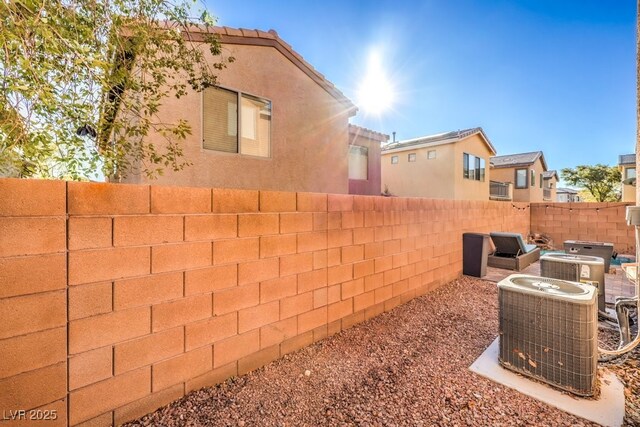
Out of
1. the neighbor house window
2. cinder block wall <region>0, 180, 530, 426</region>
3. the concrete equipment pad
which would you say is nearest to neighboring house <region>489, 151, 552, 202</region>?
the neighbor house window

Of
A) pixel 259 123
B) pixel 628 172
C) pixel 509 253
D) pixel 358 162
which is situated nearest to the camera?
pixel 259 123

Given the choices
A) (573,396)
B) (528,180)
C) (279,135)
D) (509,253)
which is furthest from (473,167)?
(573,396)

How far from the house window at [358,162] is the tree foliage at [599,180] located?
32793mm

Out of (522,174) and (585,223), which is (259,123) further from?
(522,174)

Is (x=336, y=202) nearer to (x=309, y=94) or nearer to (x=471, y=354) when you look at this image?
(x=471, y=354)

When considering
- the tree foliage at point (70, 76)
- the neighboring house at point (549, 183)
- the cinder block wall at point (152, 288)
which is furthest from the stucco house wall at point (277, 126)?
the neighboring house at point (549, 183)

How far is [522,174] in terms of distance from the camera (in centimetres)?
2336

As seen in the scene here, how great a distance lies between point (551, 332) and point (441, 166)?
1450 centimetres

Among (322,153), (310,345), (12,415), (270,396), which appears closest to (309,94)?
(322,153)

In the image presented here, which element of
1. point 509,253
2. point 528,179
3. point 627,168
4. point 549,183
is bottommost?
point 509,253

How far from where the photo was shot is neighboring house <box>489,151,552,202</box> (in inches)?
909

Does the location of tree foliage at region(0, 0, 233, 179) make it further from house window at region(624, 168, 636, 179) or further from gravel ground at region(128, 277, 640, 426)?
house window at region(624, 168, 636, 179)

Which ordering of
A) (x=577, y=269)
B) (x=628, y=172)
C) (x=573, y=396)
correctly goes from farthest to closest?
1. (x=628, y=172)
2. (x=577, y=269)
3. (x=573, y=396)

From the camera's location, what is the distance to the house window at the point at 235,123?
572 centimetres
